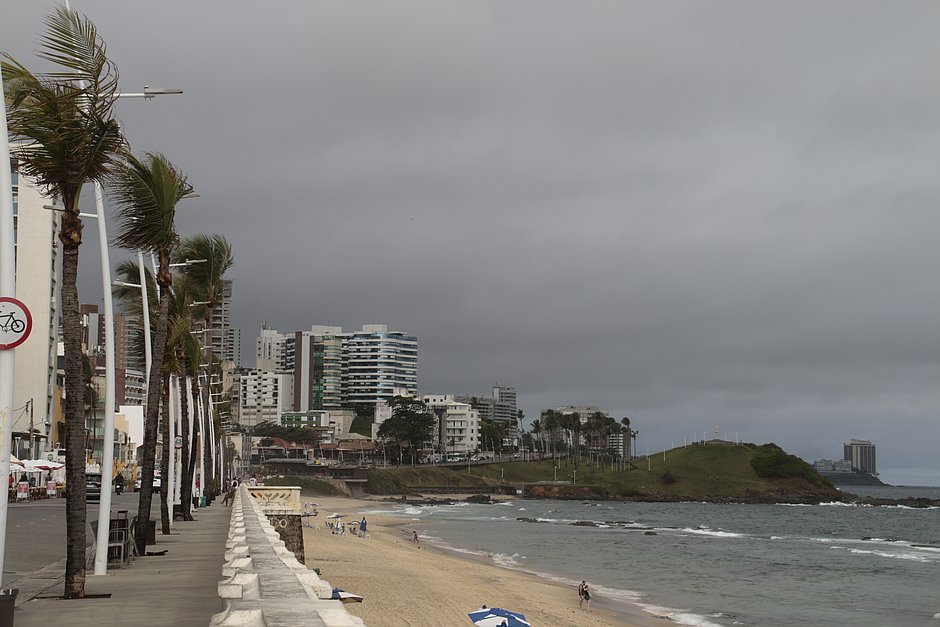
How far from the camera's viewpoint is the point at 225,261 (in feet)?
129

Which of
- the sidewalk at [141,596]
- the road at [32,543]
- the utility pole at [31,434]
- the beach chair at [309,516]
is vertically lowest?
the beach chair at [309,516]

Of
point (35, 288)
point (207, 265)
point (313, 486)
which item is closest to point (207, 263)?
point (207, 265)

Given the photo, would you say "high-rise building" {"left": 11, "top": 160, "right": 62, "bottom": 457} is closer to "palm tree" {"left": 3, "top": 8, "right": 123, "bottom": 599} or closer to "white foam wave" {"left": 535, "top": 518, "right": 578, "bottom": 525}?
"white foam wave" {"left": 535, "top": 518, "right": 578, "bottom": 525}

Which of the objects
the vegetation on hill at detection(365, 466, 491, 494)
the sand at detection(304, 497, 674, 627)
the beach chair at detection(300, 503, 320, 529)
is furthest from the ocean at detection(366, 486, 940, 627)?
the vegetation on hill at detection(365, 466, 491, 494)

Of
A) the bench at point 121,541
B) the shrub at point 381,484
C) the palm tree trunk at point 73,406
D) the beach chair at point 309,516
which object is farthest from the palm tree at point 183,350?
the shrub at point 381,484

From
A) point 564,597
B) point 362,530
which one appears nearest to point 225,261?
point 564,597

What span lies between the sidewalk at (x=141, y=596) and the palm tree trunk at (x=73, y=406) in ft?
1.45

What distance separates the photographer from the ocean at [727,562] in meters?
43.4

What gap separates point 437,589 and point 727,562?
31689 millimetres

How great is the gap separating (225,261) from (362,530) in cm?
3944

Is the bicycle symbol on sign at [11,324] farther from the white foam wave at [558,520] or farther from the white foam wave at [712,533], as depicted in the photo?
the white foam wave at [558,520]

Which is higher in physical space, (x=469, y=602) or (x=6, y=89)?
(x=6, y=89)

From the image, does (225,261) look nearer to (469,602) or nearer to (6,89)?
(469,602)

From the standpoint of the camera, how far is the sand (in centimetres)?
3362
